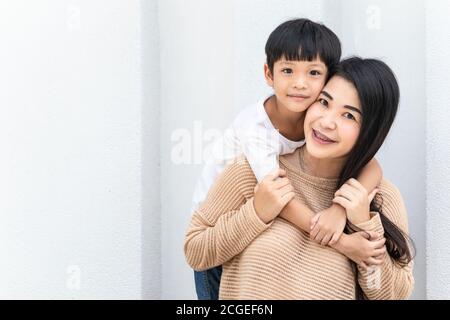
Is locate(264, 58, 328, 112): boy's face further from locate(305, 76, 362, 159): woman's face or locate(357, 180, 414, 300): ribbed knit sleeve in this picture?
locate(357, 180, 414, 300): ribbed knit sleeve

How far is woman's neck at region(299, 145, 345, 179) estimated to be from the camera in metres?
2.36

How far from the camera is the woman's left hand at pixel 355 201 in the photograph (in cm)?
218

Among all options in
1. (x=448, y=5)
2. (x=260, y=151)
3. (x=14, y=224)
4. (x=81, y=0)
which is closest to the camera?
(x=260, y=151)

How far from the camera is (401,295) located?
2264mm

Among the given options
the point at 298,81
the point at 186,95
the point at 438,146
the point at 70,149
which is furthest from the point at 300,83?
the point at 70,149

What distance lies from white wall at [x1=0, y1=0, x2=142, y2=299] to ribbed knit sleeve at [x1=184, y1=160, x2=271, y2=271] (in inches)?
42.7

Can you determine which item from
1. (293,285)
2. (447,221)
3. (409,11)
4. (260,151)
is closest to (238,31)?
(409,11)

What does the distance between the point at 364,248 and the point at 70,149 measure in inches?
71.6

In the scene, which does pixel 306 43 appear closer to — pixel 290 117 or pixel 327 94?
pixel 327 94

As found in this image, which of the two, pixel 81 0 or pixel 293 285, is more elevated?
pixel 81 0

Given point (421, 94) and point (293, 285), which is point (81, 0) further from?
point (293, 285)

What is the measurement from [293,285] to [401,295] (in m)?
0.37

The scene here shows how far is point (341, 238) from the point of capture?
2.19m

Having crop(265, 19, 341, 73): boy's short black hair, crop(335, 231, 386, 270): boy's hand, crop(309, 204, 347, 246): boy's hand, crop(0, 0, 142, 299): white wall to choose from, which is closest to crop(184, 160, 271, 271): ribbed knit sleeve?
crop(309, 204, 347, 246): boy's hand
